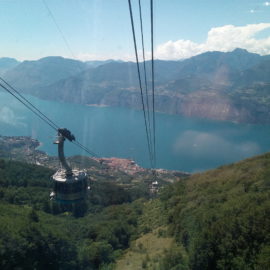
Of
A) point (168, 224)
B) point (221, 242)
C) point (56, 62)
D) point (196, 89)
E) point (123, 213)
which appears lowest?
point (123, 213)

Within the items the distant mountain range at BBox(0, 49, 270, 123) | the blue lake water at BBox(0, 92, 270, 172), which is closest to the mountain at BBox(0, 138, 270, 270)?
the blue lake water at BBox(0, 92, 270, 172)

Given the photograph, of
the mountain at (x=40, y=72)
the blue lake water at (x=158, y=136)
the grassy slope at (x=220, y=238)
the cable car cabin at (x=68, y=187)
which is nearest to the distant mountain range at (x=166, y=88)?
the mountain at (x=40, y=72)

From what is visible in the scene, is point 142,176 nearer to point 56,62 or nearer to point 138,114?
point 138,114

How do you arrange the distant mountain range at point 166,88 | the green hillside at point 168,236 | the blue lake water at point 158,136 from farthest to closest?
the distant mountain range at point 166,88 < the blue lake water at point 158,136 < the green hillside at point 168,236

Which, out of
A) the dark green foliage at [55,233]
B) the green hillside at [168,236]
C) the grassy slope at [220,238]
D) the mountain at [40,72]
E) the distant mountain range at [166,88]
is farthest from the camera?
the mountain at [40,72]

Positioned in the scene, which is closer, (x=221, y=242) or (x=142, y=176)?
(x=221, y=242)

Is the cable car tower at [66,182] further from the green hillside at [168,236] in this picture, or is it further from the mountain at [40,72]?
the mountain at [40,72]

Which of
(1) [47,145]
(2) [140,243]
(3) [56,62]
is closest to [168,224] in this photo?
(2) [140,243]
